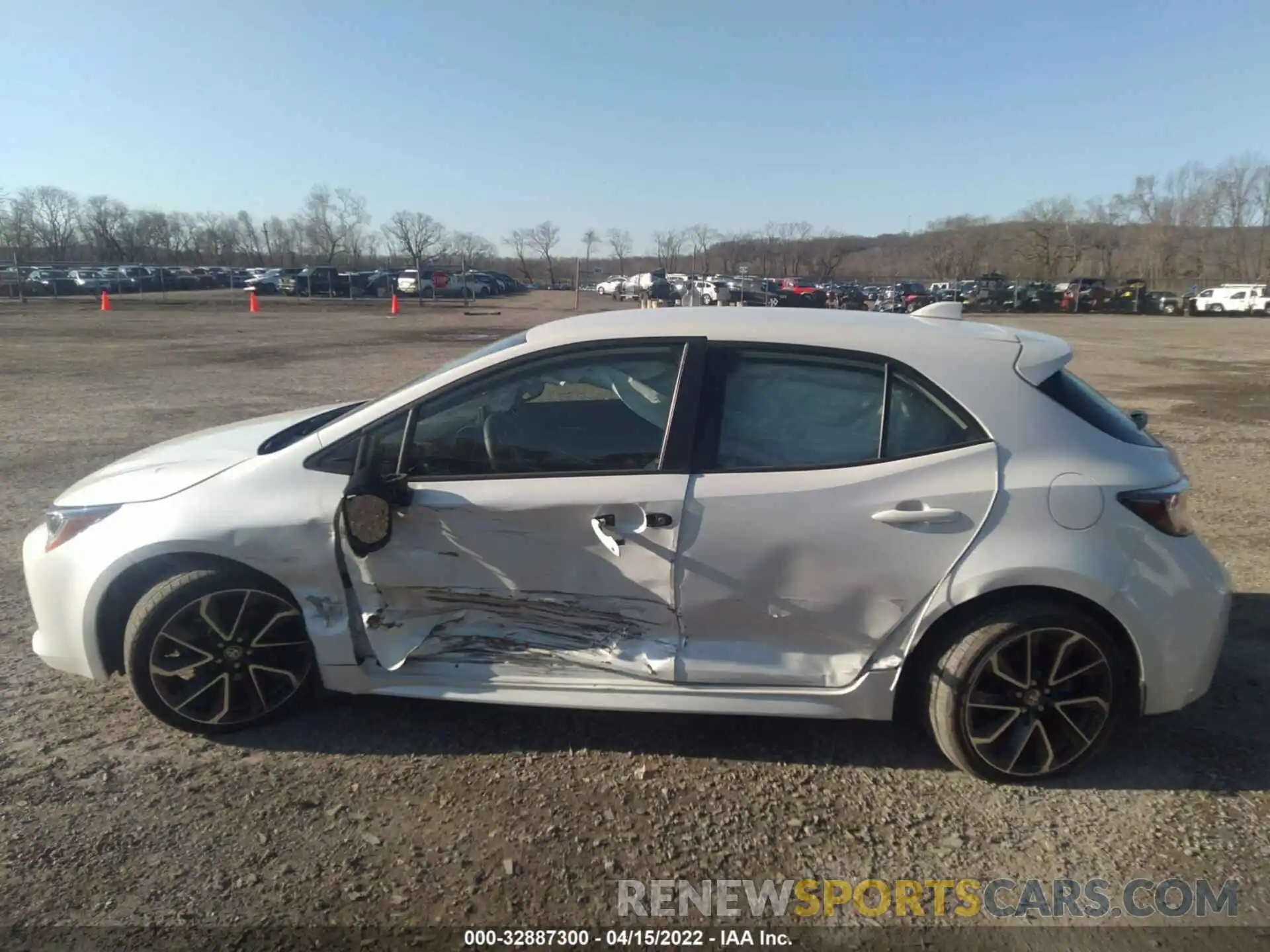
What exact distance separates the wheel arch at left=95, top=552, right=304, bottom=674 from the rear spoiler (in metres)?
2.95

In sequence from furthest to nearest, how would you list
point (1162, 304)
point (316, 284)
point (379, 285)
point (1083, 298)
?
1. point (379, 285)
2. point (316, 284)
3. point (1162, 304)
4. point (1083, 298)

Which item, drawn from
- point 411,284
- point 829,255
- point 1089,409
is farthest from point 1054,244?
point 1089,409

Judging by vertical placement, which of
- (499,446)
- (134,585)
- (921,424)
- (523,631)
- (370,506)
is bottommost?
(523,631)

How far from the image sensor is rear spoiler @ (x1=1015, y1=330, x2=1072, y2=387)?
3170mm

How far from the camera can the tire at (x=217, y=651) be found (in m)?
3.23

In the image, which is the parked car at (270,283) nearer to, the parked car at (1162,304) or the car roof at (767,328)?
the parked car at (1162,304)

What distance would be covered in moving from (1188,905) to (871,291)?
5924 cm

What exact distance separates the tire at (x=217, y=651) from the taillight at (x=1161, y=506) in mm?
3136

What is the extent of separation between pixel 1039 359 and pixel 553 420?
1917mm

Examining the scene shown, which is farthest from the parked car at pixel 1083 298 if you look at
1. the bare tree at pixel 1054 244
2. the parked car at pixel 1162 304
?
the bare tree at pixel 1054 244

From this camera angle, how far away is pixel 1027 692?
3.05m

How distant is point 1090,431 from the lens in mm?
3100

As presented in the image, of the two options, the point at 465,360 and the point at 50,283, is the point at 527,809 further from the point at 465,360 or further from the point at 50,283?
the point at 50,283

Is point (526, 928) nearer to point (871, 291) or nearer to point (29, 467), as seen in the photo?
point (29, 467)
